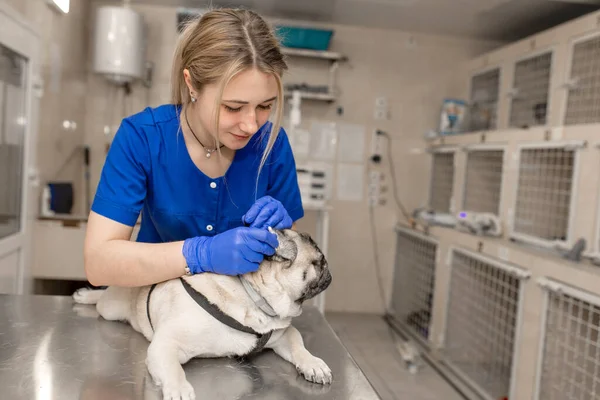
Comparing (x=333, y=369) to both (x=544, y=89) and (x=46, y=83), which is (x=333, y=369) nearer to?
(x=544, y=89)

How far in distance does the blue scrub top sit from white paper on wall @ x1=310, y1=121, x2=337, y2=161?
281 centimetres

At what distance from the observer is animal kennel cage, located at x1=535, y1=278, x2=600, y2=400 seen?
6.52 feet

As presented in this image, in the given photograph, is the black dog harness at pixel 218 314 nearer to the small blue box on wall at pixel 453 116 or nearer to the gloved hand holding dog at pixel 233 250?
the gloved hand holding dog at pixel 233 250

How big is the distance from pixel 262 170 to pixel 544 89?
2.27 meters

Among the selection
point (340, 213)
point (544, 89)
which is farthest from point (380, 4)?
point (340, 213)

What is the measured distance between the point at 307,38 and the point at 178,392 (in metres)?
3.37

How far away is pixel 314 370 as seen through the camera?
1001 millimetres

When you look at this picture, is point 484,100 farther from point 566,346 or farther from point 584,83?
point 566,346

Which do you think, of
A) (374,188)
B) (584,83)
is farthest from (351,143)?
(584,83)

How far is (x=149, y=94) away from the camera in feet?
12.8

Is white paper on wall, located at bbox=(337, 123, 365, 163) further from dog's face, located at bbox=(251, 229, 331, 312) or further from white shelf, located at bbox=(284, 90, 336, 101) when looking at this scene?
dog's face, located at bbox=(251, 229, 331, 312)

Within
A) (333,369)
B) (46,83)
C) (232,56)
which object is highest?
(46,83)

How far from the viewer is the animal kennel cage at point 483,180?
122 inches

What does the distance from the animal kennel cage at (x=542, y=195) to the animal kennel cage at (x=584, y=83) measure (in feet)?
0.75
